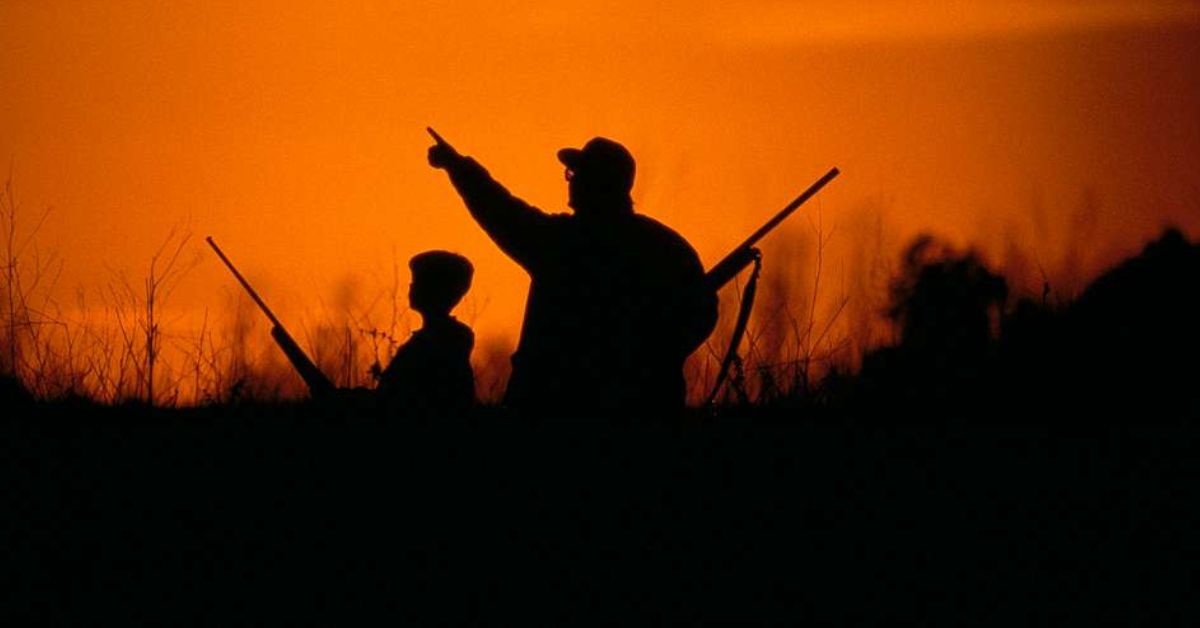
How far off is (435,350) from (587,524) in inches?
64.1

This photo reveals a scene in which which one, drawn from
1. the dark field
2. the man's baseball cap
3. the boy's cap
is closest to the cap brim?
the man's baseball cap

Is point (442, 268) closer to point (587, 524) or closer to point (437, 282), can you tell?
point (437, 282)

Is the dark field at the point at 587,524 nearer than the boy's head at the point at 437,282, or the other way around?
the dark field at the point at 587,524

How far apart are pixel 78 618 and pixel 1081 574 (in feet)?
10.4

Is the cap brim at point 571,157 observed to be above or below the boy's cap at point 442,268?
above

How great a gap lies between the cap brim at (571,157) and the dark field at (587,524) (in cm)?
113

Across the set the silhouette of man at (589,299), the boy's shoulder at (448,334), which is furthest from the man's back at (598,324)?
the boy's shoulder at (448,334)

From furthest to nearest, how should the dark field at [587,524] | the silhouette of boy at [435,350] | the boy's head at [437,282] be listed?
the boy's head at [437,282] → the silhouette of boy at [435,350] → the dark field at [587,524]

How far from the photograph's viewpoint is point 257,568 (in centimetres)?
686

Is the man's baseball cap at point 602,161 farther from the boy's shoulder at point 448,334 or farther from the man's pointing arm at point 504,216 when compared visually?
the boy's shoulder at point 448,334

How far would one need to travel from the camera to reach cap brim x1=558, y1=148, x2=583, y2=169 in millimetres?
8562

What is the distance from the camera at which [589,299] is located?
28.1ft

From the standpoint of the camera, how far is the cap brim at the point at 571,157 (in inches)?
337

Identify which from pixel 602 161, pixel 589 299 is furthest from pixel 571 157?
pixel 589 299
